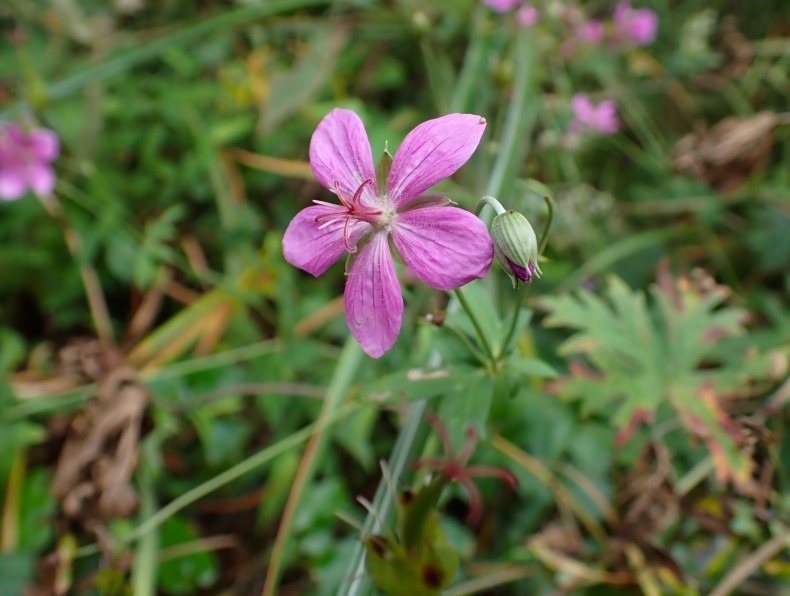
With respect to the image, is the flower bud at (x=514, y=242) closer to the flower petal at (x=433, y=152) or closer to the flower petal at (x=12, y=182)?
the flower petal at (x=433, y=152)

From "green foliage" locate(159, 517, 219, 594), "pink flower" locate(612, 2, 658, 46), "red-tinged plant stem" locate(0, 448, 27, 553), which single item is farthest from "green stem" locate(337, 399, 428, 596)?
"pink flower" locate(612, 2, 658, 46)

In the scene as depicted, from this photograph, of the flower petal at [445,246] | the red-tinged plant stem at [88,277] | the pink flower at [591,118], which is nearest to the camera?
the flower petal at [445,246]

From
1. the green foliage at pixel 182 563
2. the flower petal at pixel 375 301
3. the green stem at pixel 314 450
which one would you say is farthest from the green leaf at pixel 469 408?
the green foliage at pixel 182 563

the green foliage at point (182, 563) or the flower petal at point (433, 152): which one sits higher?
the flower petal at point (433, 152)

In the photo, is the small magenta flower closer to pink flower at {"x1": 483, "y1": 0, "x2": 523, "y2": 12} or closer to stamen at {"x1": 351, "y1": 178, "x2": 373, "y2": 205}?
stamen at {"x1": 351, "y1": 178, "x2": 373, "y2": 205}

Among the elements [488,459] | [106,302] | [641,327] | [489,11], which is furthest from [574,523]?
[489,11]

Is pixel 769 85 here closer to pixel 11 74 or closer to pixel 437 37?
pixel 437 37

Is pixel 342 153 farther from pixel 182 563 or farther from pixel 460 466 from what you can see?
pixel 182 563
